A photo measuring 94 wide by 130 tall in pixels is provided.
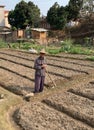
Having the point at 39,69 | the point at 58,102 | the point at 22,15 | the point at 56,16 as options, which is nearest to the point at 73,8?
the point at 56,16

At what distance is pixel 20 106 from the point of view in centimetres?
843

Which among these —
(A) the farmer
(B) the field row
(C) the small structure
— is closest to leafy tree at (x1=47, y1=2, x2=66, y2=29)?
(C) the small structure

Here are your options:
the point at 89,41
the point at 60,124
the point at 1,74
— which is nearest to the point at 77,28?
the point at 89,41

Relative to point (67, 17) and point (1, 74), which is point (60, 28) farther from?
point (1, 74)

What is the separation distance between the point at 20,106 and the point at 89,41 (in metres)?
19.8

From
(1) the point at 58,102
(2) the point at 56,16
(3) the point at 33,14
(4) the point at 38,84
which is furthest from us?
(3) the point at 33,14

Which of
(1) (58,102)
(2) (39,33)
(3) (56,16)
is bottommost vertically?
(1) (58,102)

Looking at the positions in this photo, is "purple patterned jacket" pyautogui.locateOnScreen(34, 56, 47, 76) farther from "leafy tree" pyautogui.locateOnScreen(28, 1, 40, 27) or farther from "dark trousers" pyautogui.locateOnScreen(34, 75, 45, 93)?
"leafy tree" pyautogui.locateOnScreen(28, 1, 40, 27)

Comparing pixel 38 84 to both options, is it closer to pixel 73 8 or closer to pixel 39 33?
pixel 39 33

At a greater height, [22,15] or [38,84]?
[22,15]

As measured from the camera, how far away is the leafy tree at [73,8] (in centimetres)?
3966

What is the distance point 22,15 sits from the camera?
42719 mm

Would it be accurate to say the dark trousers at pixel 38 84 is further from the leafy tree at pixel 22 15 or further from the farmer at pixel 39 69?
the leafy tree at pixel 22 15

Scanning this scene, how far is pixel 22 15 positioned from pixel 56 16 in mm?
5682
